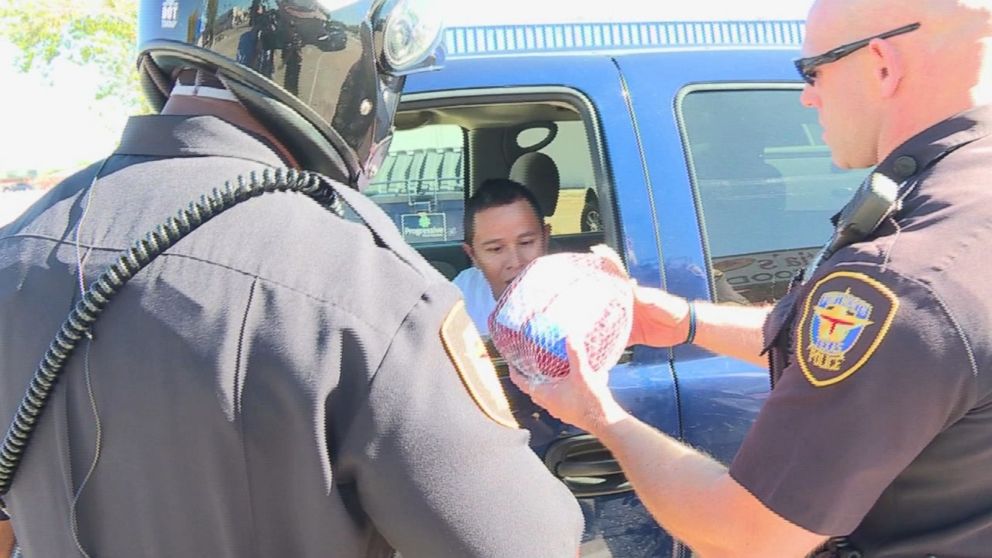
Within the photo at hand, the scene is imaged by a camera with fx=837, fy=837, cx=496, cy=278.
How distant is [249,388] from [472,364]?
0.23 meters

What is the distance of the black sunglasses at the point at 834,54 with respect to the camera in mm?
1231

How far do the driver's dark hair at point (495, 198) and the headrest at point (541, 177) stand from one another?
0.18 feet

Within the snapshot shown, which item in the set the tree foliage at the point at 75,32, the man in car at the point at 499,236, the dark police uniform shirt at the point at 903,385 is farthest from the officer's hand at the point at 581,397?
the tree foliage at the point at 75,32

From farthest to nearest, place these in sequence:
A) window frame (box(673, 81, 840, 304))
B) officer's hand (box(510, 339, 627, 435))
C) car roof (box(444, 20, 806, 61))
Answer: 1. car roof (box(444, 20, 806, 61))
2. window frame (box(673, 81, 840, 304))
3. officer's hand (box(510, 339, 627, 435))

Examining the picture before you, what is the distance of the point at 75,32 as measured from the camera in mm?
9906

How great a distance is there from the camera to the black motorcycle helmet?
40.1 inches

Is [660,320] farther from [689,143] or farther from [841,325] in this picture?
[841,325]

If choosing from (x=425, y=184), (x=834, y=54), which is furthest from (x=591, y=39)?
(x=834, y=54)

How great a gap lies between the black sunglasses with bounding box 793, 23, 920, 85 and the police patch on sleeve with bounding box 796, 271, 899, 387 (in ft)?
1.28

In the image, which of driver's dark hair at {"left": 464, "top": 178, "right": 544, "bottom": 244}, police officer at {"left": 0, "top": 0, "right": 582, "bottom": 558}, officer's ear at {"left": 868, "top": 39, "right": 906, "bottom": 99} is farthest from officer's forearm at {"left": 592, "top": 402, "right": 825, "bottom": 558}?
driver's dark hair at {"left": 464, "top": 178, "right": 544, "bottom": 244}

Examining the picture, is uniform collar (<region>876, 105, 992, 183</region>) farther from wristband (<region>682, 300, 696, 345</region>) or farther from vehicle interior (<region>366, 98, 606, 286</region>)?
vehicle interior (<region>366, 98, 606, 286</region>)

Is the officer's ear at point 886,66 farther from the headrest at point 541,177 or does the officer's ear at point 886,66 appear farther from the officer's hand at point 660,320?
the headrest at point 541,177

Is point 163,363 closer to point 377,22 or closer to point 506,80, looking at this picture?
point 377,22

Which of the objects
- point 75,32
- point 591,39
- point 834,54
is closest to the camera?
point 834,54
